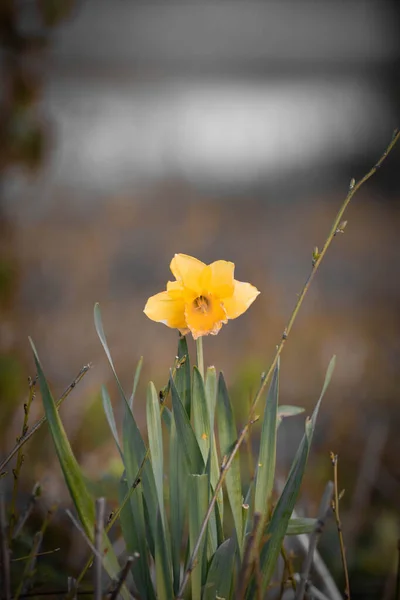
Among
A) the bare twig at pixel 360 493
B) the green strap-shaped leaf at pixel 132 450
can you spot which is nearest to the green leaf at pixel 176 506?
the green strap-shaped leaf at pixel 132 450

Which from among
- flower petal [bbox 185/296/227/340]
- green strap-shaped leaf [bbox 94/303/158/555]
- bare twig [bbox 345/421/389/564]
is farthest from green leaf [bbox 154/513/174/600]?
bare twig [bbox 345/421/389/564]

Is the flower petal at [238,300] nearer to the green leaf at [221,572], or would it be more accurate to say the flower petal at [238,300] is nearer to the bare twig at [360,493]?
the green leaf at [221,572]

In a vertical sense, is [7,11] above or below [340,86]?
below

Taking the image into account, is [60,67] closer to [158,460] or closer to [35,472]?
[35,472]

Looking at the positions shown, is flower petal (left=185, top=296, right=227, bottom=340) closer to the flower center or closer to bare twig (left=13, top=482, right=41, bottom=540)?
the flower center

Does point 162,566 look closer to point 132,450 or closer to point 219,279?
point 132,450

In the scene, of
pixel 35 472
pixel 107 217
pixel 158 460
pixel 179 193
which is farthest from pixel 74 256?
pixel 158 460
